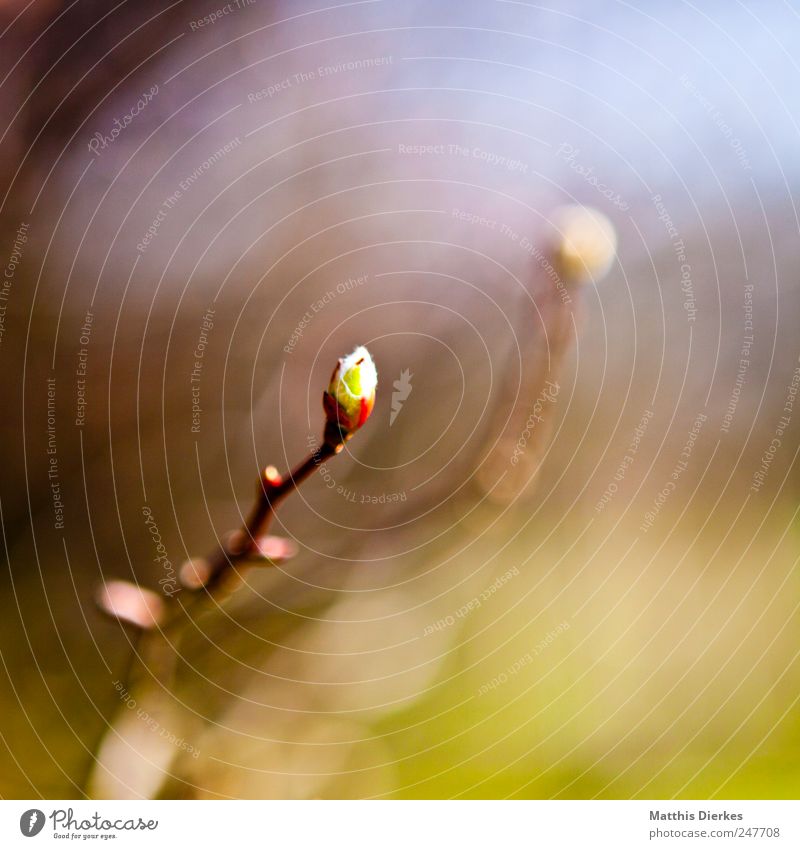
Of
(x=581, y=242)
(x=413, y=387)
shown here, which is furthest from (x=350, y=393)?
(x=581, y=242)

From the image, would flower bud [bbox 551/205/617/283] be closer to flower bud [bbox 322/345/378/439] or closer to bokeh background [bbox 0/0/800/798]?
bokeh background [bbox 0/0/800/798]

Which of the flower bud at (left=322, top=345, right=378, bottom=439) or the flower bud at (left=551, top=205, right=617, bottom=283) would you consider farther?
the flower bud at (left=551, top=205, right=617, bottom=283)

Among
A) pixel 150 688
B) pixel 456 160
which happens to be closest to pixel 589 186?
pixel 456 160

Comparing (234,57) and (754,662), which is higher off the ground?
(234,57)

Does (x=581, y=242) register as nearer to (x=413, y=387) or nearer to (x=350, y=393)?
(x=413, y=387)

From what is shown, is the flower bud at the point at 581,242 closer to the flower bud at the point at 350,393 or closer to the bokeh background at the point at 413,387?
the bokeh background at the point at 413,387

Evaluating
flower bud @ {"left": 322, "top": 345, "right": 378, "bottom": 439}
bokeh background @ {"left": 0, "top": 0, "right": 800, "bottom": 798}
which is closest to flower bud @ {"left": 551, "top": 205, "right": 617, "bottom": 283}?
bokeh background @ {"left": 0, "top": 0, "right": 800, "bottom": 798}
